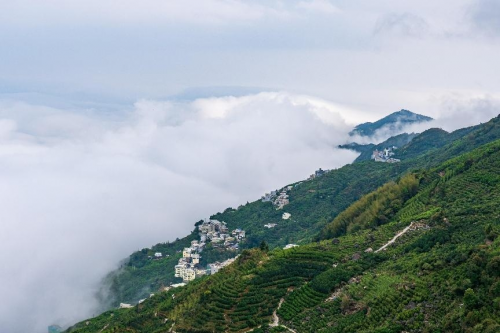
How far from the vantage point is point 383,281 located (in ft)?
121

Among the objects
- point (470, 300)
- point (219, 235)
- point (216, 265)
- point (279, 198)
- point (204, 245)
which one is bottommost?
point (470, 300)

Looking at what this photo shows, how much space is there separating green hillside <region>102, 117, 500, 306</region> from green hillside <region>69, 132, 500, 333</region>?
100 ft

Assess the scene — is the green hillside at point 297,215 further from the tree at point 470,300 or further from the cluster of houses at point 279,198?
the tree at point 470,300

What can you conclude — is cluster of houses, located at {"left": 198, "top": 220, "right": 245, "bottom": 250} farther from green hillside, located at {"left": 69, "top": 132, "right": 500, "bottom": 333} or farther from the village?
green hillside, located at {"left": 69, "top": 132, "right": 500, "bottom": 333}

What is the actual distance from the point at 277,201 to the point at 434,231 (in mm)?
74112

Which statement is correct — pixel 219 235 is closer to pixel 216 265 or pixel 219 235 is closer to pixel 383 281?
pixel 216 265

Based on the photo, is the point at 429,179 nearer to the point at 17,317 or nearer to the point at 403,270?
the point at 403,270

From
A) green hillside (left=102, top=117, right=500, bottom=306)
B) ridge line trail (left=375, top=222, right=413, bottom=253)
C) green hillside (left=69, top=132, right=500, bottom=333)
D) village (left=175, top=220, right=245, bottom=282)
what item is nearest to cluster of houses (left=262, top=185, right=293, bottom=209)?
green hillside (left=102, top=117, right=500, bottom=306)

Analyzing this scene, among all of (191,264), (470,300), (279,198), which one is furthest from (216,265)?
(470,300)

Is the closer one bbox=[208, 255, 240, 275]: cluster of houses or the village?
bbox=[208, 255, 240, 275]: cluster of houses

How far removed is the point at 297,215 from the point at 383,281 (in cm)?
6899

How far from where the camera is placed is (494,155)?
190 ft

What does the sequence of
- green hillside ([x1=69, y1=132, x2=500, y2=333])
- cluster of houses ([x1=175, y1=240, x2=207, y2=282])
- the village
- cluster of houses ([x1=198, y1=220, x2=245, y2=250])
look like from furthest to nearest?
cluster of houses ([x1=198, y1=220, x2=245, y2=250]), the village, cluster of houses ([x1=175, y1=240, x2=207, y2=282]), green hillside ([x1=69, y1=132, x2=500, y2=333])

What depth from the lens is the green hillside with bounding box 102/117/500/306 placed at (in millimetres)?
89062
